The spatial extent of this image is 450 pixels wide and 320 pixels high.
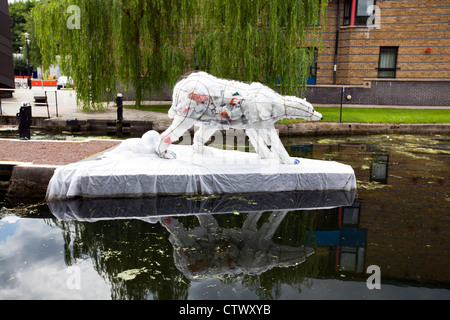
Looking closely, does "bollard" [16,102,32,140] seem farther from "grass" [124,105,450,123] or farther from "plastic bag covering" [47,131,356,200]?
"grass" [124,105,450,123]

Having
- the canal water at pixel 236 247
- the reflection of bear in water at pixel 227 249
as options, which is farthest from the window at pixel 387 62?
the reflection of bear in water at pixel 227 249

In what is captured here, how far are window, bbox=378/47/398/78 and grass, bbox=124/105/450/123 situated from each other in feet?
11.4

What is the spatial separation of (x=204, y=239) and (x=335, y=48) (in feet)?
58.4

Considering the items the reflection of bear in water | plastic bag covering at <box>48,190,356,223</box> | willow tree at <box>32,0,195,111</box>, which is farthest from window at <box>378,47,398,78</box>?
the reflection of bear in water

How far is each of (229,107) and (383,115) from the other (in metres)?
10.8

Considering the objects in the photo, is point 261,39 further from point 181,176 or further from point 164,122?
point 181,176

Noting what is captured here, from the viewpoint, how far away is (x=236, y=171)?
6.32 meters

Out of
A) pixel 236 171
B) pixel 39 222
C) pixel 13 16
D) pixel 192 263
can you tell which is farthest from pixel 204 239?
pixel 13 16

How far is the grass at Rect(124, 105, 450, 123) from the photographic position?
14008mm

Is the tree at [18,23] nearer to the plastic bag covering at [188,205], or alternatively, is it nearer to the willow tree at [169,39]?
the willow tree at [169,39]

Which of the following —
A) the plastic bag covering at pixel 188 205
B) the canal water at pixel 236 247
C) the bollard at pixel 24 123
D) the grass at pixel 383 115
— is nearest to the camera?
the canal water at pixel 236 247

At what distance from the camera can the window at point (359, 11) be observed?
62.6 ft

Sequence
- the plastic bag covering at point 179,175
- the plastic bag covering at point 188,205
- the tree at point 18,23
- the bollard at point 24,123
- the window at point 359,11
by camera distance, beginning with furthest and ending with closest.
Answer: the tree at point 18,23 → the window at point 359,11 → the bollard at point 24,123 → the plastic bag covering at point 179,175 → the plastic bag covering at point 188,205

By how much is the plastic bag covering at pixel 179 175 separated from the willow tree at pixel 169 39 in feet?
18.5
